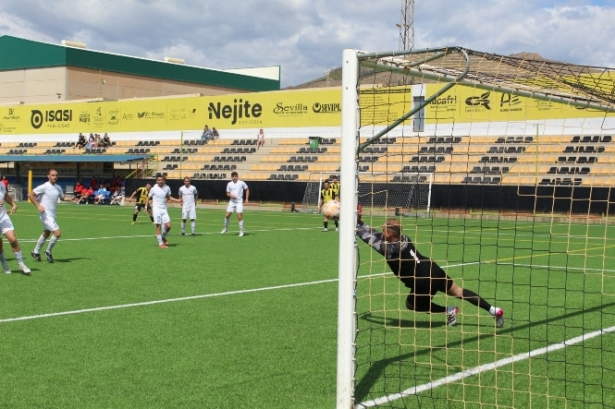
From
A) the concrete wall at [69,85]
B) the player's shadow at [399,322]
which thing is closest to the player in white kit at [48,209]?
the player's shadow at [399,322]

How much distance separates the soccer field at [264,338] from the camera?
6.21m

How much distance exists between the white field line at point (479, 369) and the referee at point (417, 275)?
2.89ft

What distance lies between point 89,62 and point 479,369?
60983mm

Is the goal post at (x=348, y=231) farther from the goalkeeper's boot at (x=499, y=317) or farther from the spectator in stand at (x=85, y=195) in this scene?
the spectator in stand at (x=85, y=195)

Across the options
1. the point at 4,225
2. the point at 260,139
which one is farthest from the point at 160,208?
the point at 260,139

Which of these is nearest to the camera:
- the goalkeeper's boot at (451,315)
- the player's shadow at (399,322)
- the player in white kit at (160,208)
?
the goalkeeper's boot at (451,315)

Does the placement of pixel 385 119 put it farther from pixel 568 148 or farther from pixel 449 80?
pixel 568 148

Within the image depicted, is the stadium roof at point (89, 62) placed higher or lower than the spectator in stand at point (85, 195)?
higher

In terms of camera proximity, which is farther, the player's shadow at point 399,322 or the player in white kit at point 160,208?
the player in white kit at point 160,208

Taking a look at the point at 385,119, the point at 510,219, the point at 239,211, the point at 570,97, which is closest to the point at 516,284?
the point at 570,97

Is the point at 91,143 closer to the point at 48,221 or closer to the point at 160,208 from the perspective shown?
the point at 160,208

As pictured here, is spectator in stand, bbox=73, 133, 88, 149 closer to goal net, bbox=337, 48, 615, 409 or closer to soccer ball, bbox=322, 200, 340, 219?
goal net, bbox=337, 48, 615, 409

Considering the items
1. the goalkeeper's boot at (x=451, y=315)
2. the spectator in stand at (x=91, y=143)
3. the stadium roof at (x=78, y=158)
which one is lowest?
the goalkeeper's boot at (x=451, y=315)

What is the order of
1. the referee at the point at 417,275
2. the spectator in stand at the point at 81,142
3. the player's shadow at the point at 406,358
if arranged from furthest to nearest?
the spectator in stand at the point at 81,142, the referee at the point at 417,275, the player's shadow at the point at 406,358
